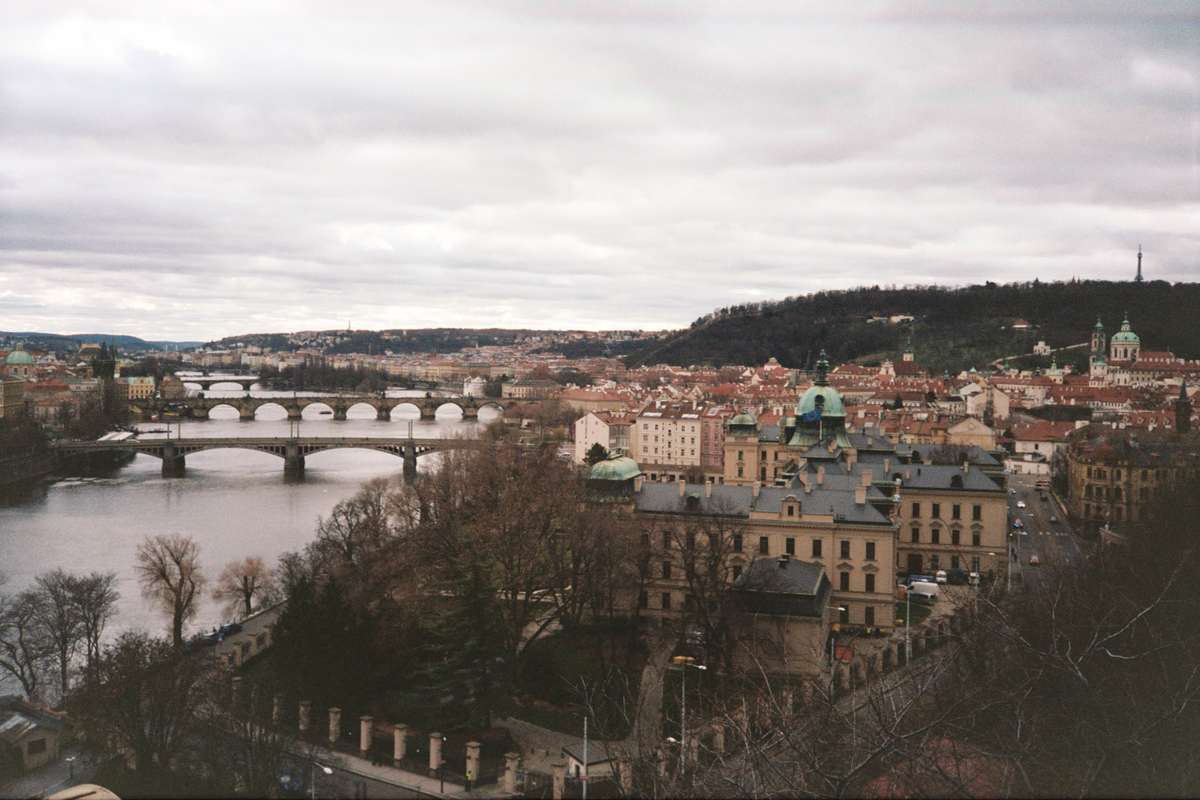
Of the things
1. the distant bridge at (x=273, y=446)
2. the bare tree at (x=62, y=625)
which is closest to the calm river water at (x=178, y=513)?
the distant bridge at (x=273, y=446)

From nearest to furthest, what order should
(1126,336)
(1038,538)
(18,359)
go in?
(1038,538), (1126,336), (18,359)

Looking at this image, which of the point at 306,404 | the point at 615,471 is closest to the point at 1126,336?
the point at 306,404

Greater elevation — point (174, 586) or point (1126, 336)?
point (1126, 336)

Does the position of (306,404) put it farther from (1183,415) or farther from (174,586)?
(174,586)

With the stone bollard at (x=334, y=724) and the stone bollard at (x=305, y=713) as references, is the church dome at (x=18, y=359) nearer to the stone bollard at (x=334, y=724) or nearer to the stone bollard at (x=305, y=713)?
the stone bollard at (x=305, y=713)

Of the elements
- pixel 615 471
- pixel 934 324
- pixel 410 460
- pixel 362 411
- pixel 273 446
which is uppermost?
pixel 934 324

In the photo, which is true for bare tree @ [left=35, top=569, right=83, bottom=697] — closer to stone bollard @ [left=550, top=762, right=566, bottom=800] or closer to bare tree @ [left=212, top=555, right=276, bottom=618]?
bare tree @ [left=212, top=555, right=276, bottom=618]

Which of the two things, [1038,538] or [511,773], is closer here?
[511,773]
